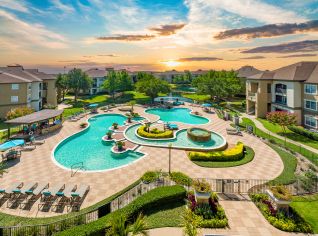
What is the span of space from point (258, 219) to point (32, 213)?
14691 mm

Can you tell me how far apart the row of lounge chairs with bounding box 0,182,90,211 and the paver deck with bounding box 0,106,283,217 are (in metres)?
0.51

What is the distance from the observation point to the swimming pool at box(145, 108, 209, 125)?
44872 mm

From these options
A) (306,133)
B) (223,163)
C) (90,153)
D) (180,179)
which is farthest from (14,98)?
(306,133)

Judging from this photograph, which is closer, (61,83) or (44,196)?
(44,196)

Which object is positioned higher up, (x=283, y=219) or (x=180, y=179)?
(x=180, y=179)

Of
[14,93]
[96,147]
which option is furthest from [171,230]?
[14,93]

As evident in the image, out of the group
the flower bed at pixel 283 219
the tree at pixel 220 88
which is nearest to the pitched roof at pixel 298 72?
the tree at pixel 220 88

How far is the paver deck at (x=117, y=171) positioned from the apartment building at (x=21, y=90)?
911 inches

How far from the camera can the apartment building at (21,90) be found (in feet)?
139

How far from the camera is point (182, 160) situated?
23.1 meters

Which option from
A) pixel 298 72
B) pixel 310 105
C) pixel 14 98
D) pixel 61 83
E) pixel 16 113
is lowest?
pixel 16 113

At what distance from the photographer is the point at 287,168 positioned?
21.0 metres

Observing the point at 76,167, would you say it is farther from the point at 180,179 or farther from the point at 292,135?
the point at 292,135

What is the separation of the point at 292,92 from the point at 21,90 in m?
54.3
